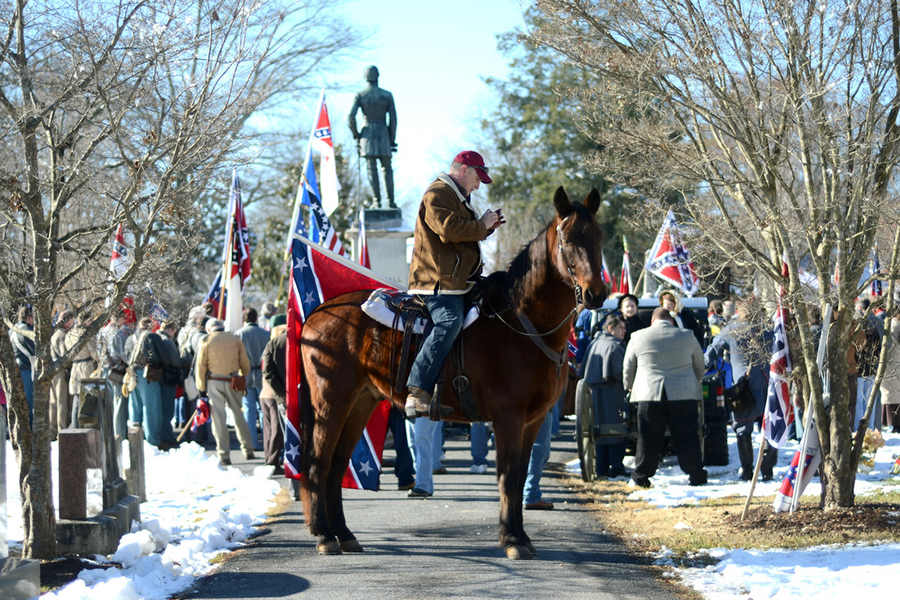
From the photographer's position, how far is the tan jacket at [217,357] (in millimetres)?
13969

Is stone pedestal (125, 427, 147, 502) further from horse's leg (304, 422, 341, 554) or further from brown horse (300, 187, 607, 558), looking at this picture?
horse's leg (304, 422, 341, 554)

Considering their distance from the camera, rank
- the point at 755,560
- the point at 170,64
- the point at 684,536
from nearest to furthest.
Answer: the point at 755,560
the point at 170,64
the point at 684,536

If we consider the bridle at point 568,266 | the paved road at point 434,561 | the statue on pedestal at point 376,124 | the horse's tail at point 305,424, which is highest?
the statue on pedestal at point 376,124

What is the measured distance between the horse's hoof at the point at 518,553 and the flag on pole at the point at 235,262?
9.06 metres

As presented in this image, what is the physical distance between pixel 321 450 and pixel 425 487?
9.92 ft

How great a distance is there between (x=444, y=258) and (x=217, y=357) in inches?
299

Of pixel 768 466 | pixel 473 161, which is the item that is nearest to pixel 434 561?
pixel 473 161

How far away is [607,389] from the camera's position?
11852 mm

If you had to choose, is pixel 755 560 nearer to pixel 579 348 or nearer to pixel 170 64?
pixel 170 64

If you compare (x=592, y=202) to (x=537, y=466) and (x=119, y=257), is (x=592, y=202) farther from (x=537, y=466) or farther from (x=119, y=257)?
(x=119, y=257)

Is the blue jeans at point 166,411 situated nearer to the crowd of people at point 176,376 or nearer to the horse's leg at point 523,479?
the crowd of people at point 176,376

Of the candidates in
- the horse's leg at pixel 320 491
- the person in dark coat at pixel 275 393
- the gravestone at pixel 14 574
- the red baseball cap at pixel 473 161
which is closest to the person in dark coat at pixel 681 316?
the person in dark coat at pixel 275 393

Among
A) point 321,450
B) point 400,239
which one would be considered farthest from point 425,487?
point 400,239

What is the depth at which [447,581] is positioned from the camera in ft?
21.4
